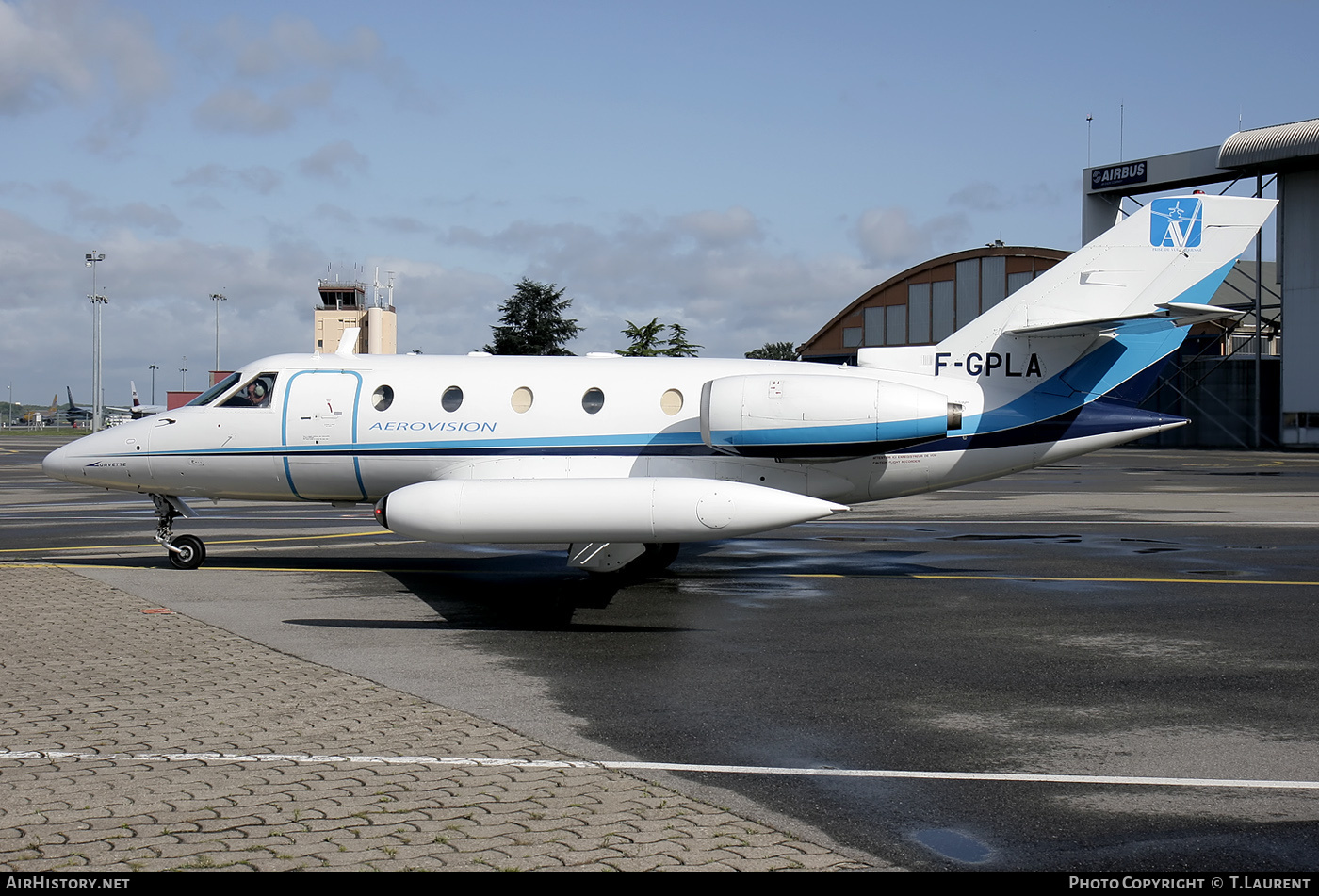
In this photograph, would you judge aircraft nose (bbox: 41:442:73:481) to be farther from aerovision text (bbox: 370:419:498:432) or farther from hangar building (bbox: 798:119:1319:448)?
hangar building (bbox: 798:119:1319:448)

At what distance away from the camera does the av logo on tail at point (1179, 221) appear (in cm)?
1457

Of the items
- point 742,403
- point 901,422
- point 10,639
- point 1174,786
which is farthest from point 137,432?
point 1174,786

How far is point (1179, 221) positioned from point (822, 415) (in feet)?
18.7

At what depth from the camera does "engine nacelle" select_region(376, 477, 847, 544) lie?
11.8 meters

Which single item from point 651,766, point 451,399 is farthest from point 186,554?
point 651,766

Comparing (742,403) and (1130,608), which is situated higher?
(742,403)

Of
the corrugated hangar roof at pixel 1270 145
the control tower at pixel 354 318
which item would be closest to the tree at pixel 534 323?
the control tower at pixel 354 318

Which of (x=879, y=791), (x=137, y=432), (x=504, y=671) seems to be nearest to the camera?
(x=879, y=791)

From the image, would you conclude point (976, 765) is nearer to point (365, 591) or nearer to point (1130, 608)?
point (1130, 608)

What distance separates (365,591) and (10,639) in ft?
13.8

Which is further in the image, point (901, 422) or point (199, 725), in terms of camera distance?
point (901, 422)

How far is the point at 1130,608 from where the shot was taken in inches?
494

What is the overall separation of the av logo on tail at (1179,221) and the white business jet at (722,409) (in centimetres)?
2

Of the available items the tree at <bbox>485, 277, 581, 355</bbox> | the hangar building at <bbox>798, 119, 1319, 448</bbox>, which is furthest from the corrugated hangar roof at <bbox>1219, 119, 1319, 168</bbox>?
the tree at <bbox>485, 277, 581, 355</bbox>
